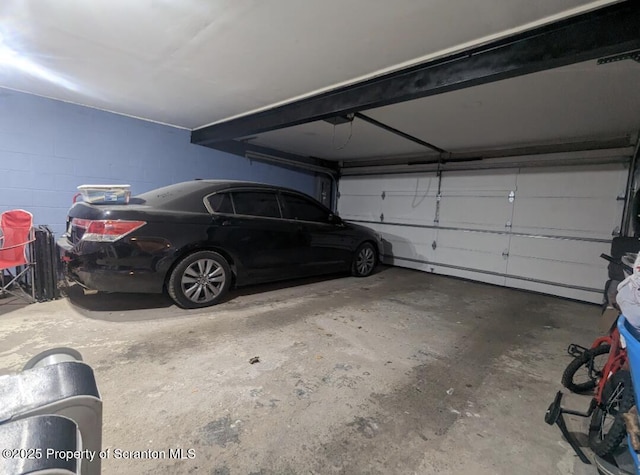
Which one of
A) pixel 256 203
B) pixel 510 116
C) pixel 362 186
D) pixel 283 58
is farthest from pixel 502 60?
pixel 362 186

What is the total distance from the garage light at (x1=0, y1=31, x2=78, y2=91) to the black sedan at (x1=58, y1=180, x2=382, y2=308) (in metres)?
1.41

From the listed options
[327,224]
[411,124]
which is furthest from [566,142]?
[327,224]

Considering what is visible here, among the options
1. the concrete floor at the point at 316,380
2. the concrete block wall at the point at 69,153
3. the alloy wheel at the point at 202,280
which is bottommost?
the concrete floor at the point at 316,380

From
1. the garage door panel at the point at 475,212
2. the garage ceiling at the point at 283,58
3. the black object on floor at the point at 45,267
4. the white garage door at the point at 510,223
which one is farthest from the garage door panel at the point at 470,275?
the black object on floor at the point at 45,267

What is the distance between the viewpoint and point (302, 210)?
14.7 feet

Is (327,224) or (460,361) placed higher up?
(327,224)

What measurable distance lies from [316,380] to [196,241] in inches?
79.5

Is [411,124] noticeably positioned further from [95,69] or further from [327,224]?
[95,69]

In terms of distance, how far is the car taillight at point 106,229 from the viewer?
288cm

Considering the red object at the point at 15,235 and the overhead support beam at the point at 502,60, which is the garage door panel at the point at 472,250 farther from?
the red object at the point at 15,235

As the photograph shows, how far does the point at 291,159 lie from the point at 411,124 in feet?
10.4

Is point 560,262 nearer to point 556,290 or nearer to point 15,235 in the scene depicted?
point 556,290

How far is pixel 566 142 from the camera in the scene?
4.71 metres

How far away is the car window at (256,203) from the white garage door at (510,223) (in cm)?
369
